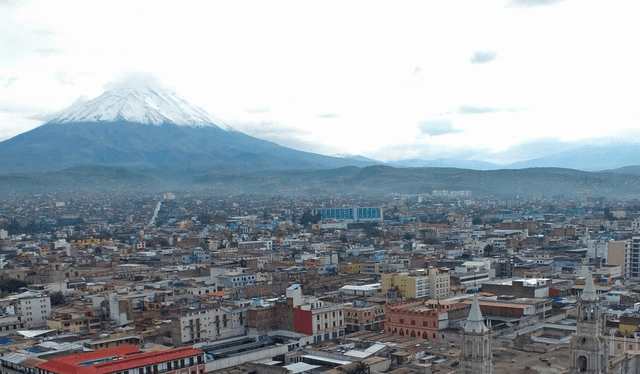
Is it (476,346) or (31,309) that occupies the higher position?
(476,346)

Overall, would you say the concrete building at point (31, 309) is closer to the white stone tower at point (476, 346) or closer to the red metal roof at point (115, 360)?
the red metal roof at point (115, 360)

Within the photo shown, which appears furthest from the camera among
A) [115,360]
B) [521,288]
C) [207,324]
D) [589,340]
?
[521,288]

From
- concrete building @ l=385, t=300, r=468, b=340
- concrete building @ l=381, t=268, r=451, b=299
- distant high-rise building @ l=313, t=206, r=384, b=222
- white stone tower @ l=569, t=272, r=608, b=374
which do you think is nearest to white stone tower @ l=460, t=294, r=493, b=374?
white stone tower @ l=569, t=272, r=608, b=374

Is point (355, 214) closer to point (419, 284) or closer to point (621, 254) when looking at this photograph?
point (621, 254)

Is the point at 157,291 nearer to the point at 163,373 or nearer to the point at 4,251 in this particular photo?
the point at 163,373

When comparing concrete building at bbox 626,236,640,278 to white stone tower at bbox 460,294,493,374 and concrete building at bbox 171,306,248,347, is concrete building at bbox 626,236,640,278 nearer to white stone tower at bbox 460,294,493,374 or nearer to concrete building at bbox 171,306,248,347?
concrete building at bbox 171,306,248,347

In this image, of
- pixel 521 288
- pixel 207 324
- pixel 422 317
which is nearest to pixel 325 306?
pixel 422 317

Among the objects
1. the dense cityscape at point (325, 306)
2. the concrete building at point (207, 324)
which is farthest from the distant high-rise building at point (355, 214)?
the concrete building at point (207, 324)
